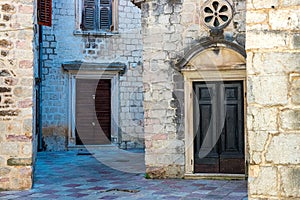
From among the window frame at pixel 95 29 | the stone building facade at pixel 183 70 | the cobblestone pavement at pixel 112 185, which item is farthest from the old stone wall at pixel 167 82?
the window frame at pixel 95 29

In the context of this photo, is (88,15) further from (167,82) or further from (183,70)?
(183,70)

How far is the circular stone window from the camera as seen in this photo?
729cm

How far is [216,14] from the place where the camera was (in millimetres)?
7328

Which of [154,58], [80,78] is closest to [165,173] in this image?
[154,58]

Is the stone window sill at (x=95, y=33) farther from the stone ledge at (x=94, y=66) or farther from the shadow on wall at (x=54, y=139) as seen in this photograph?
the shadow on wall at (x=54, y=139)

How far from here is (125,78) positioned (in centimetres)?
1342

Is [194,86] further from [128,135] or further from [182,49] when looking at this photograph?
[128,135]

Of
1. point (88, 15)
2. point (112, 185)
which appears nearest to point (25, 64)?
point (112, 185)

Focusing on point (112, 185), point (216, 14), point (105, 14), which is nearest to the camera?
point (112, 185)

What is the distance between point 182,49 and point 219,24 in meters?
0.74

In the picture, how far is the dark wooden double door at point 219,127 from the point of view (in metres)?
7.36

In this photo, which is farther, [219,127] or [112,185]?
[219,127]

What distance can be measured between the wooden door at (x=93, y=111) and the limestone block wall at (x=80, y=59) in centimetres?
42

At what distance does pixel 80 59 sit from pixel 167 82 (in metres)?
6.31
